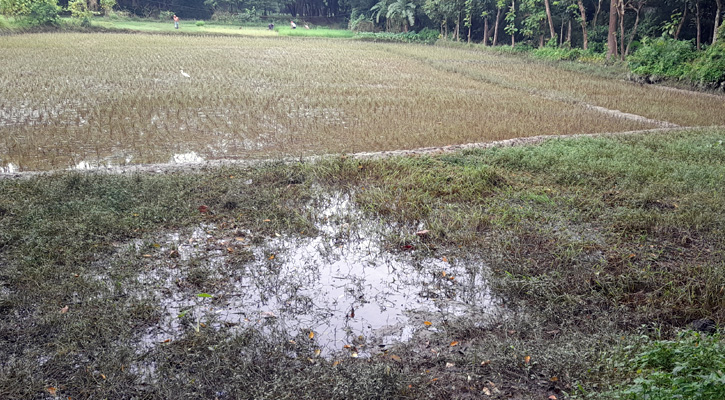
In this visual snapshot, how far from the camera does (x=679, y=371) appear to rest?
2.47 metres

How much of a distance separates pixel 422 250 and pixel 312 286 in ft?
3.52

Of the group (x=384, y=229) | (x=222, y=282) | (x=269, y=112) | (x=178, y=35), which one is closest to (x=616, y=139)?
(x=384, y=229)

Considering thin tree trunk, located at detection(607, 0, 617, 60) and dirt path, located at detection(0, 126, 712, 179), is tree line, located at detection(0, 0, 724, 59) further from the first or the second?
dirt path, located at detection(0, 126, 712, 179)

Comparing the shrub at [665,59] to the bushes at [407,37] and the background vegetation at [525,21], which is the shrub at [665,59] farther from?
the bushes at [407,37]

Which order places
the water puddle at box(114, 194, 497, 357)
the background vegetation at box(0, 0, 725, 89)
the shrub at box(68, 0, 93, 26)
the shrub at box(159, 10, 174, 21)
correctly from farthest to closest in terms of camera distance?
the shrub at box(159, 10, 174, 21)
the shrub at box(68, 0, 93, 26)
the background vegetation at box(0, 0, 725, 89)
the water puddle at box(114, 194, 497, 357)

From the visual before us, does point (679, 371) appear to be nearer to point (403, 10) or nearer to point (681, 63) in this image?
point (681, 63)

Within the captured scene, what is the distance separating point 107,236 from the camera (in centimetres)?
439

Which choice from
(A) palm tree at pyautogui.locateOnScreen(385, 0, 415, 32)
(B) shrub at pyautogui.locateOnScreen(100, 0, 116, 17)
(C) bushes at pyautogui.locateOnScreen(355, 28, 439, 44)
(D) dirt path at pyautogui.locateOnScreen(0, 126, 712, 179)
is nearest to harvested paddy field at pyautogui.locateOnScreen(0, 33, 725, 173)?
(D) dirt path at pyautogui.locateOnScreen(0, 126, 712, 179)

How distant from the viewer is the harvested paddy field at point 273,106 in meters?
7.78

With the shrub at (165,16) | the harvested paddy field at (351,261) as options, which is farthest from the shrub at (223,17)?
the harvested paddy field at (351,261)

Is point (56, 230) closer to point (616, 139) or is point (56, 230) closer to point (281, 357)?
point (281, 357)

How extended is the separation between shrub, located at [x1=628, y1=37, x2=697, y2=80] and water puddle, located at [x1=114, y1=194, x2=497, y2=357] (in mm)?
14606

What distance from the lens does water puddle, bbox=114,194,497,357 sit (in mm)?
3334

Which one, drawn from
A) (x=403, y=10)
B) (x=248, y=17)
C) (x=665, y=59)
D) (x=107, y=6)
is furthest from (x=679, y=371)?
(x=248, y=17)
